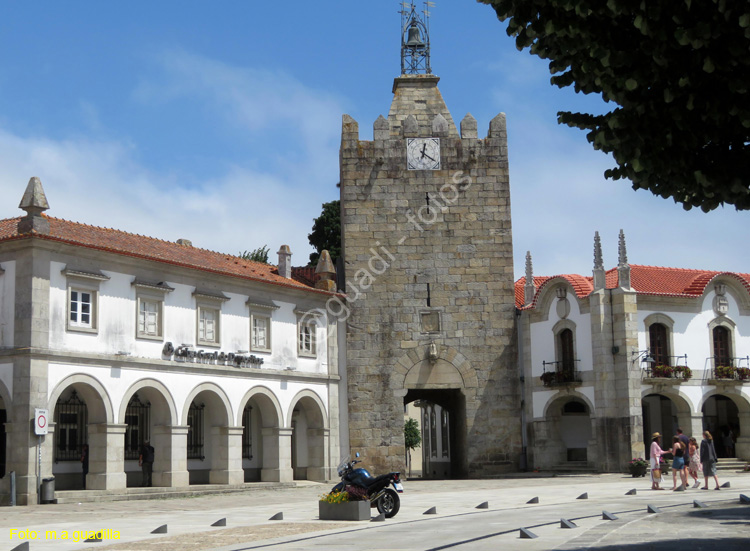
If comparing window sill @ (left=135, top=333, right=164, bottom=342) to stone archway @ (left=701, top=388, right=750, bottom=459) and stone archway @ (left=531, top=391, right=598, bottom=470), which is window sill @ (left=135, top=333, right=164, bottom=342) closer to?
stone archway @ (left=531, top=391, right=598, bottom=470)

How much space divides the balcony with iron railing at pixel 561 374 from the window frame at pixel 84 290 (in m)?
16.6

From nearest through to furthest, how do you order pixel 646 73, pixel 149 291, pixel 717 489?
pixel 646 73
pixel 717 489
pixel 149 291

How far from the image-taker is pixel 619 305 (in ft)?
113

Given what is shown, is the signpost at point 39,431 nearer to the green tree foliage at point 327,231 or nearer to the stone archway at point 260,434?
the stone archway at point 260,434

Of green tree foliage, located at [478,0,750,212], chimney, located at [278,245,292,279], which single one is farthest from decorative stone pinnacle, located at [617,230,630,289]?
green tree foliage, located at [478,0,750,212]

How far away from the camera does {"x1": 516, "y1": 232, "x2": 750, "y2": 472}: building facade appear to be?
3419cm

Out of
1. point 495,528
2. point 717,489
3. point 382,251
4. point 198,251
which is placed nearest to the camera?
point 495,528

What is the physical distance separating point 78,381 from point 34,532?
10.2 metres

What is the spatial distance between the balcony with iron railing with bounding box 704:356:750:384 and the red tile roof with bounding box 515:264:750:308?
2.58 m

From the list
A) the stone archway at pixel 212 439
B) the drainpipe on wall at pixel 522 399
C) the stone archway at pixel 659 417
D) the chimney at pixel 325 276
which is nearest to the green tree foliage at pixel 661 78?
the stone archway at pixel 212 439

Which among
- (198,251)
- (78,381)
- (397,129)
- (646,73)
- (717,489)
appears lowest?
(717,489)

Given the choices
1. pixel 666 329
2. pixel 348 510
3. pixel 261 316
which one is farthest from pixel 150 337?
pixel 666 329

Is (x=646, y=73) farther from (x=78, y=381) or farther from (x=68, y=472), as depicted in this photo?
(x=68, y=472)

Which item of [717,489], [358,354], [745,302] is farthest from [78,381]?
[745,302]
